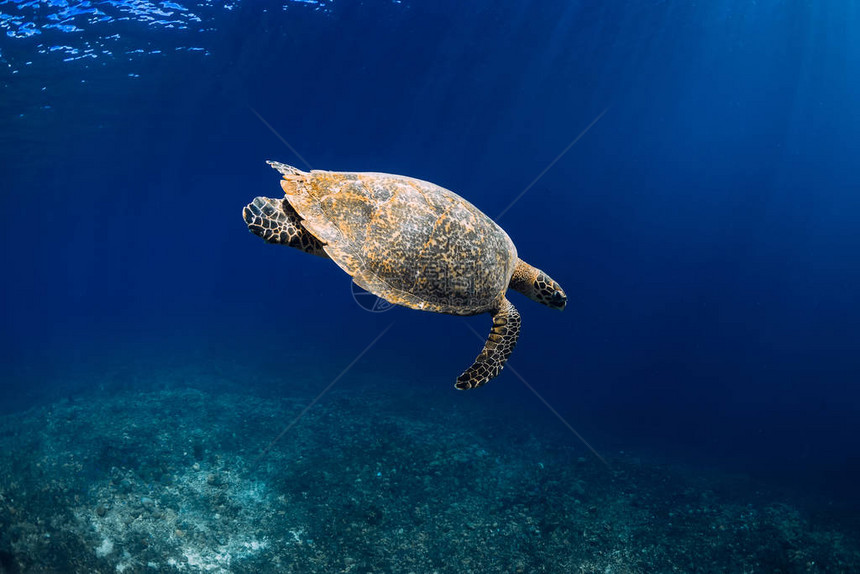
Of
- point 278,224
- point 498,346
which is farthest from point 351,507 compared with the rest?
point 278,224

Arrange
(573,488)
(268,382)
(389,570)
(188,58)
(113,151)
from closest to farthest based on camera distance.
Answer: (389,570)
(573,488)
(268,382)
(188,58)
(113,151)

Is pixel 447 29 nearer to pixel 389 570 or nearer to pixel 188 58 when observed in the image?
pixel 188 58

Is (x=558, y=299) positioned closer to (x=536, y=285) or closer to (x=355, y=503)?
(x=536, y=285)

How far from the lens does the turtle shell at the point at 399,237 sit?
3.95m

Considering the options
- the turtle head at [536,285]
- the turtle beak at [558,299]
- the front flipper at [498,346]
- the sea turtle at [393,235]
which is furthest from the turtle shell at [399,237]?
the turtle beak at [558,299]

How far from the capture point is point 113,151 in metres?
34.4

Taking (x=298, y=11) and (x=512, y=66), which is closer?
(x=298, y=11)

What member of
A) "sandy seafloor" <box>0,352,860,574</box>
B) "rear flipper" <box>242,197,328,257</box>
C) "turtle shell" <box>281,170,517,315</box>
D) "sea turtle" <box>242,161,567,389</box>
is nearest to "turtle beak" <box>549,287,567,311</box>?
"sea turtle" <box>242,161,567,389</box>

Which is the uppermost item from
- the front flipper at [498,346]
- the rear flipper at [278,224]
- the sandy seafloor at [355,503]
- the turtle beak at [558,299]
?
the rear flipper at [278,224]

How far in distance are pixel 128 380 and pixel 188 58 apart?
1601 centimetres

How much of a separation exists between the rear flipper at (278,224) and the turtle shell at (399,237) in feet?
0.48

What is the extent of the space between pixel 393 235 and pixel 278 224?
1.12 m

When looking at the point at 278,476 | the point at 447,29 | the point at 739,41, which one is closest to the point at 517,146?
the point at 739,41

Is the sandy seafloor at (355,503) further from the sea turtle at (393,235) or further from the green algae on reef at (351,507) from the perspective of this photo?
the sea turtle at (393,235)
